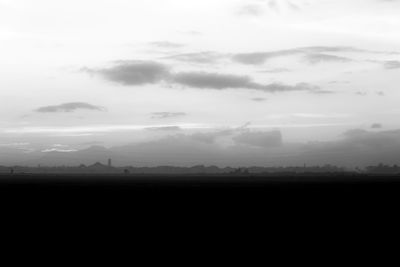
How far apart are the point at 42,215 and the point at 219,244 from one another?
72.5ft

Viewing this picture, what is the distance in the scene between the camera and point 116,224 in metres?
39.5

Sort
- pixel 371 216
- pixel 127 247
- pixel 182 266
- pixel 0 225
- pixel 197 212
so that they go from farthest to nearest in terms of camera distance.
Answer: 1. pixel 197 212
2. pixel 371 216
3. pixel 0 225
4. pixel 127 247
5. pixel 182 266

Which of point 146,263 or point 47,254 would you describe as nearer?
point 146,263

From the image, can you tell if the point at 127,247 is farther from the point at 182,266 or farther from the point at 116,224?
the point at 116,224

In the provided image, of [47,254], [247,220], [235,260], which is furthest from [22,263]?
[247,220]

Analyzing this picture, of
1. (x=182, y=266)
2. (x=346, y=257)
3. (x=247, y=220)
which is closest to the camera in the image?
(x=182, y=266)

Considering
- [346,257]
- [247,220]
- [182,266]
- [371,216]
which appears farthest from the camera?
[371,216]

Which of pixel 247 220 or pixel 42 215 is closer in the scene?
pixel 247 220

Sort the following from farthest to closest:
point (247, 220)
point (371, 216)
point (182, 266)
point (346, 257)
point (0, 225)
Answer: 1. point (371, 216)
2. point (247, 220)
3. point (0, 225)
4. point (346, 257)
5. point (182, 266)

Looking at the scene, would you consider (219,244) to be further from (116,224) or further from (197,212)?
(197,212)

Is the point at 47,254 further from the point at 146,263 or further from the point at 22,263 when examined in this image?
the point at 146,263

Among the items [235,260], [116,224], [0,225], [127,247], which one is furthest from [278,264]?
[0,225]

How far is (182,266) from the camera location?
77.0ft

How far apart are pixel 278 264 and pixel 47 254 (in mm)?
10275
